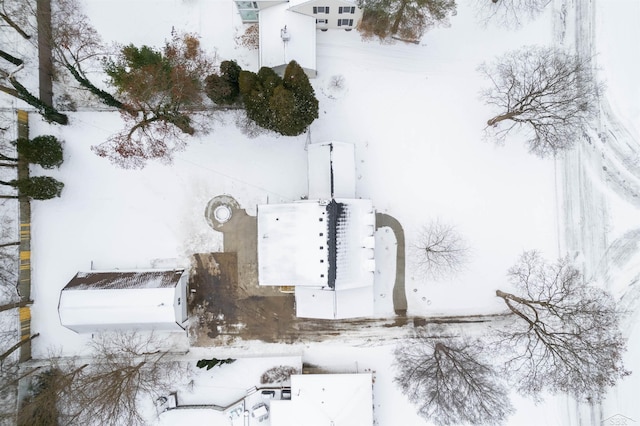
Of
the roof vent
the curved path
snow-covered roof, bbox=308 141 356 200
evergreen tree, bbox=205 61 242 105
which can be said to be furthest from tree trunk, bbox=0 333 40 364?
the roof vent

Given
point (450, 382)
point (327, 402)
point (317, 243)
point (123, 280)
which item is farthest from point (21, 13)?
point (450, 382)

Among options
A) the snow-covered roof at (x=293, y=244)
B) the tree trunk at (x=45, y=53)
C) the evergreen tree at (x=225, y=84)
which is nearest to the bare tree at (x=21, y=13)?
the tree trunk at (x=45, y=53)

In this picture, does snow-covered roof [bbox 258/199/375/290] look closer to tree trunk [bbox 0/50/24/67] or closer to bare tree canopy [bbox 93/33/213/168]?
bare tree canopy [bbox 93/33/213/168]

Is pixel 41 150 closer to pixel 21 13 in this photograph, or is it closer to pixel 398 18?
pixel 21 13

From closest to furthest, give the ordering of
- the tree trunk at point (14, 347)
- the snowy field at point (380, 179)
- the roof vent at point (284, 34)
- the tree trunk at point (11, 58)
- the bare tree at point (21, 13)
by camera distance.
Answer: the roof vent at point (284, 34), the tree trunk at point (14, 347), the tree trunk at point (11, 58), the bare tree at point (21, 13), the snowy field at point (380, 179)

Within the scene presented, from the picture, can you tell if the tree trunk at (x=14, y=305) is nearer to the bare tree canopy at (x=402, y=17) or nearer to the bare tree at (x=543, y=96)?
the bare tree canopy at (x=402, y=17)

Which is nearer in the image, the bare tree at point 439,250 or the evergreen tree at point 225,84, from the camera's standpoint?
the evergreen tree at point 225,84
